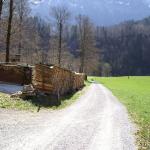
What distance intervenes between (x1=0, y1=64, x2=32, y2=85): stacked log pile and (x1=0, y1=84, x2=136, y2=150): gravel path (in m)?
9.27

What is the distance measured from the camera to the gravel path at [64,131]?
552 inches

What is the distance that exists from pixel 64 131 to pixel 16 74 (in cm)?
1577

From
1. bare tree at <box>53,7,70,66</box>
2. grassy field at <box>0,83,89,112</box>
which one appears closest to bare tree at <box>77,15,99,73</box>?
bare tree at <box>53,7,70,66</box>

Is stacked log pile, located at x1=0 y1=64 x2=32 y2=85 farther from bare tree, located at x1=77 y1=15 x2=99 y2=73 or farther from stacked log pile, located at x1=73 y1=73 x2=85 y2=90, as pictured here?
bare tree, located at x1=77 y1=15 x2=99 y2=73

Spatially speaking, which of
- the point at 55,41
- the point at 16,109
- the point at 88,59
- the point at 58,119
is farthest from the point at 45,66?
the point at 88,59

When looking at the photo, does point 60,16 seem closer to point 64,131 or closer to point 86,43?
point 86,43

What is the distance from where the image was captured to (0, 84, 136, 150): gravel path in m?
14.0

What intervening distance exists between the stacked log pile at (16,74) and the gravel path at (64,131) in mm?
9269

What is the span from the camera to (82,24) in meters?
91.9

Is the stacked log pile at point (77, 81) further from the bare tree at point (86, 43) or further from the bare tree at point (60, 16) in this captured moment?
the bare tree at point (86, 43)

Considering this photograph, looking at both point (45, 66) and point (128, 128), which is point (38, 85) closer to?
point (45, 66)

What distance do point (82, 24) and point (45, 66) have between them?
206ft

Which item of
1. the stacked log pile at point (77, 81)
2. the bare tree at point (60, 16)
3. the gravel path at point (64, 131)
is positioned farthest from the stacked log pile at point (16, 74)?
the bare tree at point (60, 16)

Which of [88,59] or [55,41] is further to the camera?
[88,59]
